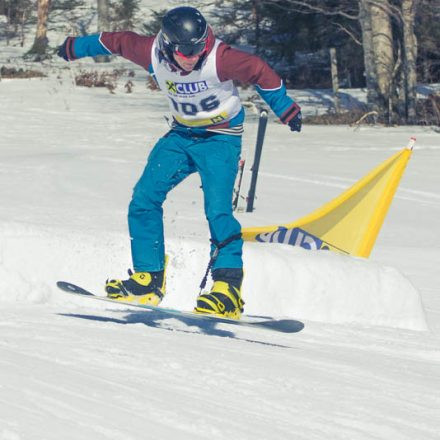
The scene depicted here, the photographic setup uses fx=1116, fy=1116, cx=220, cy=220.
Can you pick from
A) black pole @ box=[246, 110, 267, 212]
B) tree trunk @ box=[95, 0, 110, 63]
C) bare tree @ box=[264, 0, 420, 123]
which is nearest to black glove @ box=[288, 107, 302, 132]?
black pole @ box=[246, 110, 267, 212]

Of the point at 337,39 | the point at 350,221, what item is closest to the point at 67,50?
→ the point at 350,221

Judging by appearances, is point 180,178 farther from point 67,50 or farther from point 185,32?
point 67,50

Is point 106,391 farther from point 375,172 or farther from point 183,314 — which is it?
point 375,172

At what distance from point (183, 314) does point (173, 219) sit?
432cm

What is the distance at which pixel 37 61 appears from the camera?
91.7 feet

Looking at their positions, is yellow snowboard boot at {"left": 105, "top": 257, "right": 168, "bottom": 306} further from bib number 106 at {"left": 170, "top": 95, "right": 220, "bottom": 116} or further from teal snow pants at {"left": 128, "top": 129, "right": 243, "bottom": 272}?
bib number 106 at {"left": 170, "top": 95, "right": 220, "bottom": 116}

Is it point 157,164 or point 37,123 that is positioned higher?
point 157,164

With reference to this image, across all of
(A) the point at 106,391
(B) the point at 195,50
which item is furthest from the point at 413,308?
(A) the point at 106,391

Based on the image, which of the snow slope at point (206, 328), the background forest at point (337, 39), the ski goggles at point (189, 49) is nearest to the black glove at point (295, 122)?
the ski goggles at point (189, 49)

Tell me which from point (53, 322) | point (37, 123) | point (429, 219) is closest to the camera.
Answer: point (53, 322)

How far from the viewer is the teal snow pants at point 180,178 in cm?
609

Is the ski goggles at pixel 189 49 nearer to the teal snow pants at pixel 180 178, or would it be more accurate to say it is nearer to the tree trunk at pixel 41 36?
the teal snow pants at pixel 180 178

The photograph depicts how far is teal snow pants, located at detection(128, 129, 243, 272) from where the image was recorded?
20.0ft

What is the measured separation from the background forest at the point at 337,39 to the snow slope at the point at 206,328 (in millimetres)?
7133
